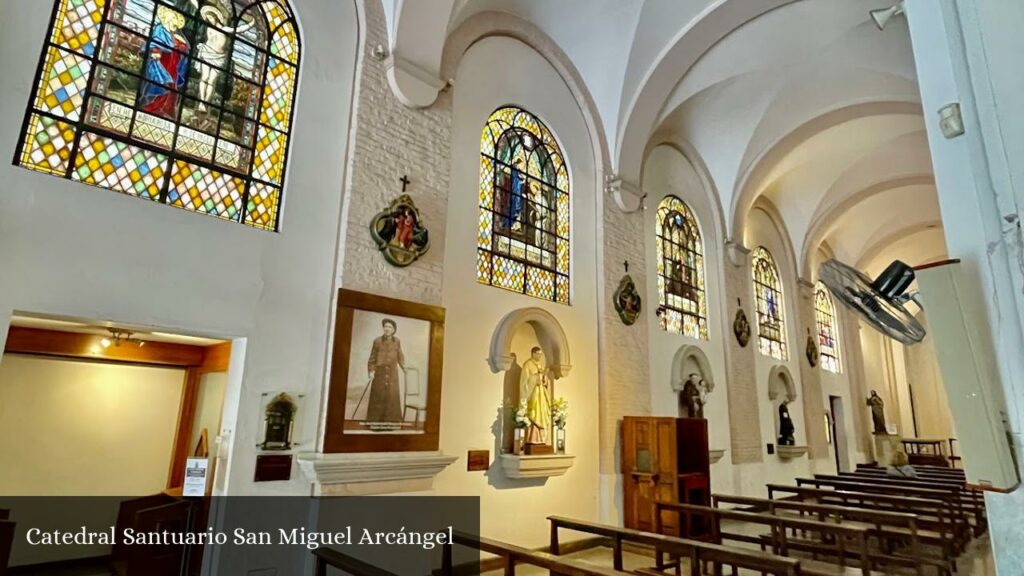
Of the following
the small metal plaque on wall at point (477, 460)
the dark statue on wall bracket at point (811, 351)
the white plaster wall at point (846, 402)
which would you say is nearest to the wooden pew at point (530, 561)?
the small metal plaque on wall at point (477, 460)

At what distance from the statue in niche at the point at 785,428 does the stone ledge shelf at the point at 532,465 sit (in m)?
6.53

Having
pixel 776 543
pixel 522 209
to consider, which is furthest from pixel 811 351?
pixel 522 209

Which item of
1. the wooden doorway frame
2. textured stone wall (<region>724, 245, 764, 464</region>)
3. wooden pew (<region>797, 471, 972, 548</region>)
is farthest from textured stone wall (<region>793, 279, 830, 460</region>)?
the wooden doorway frame

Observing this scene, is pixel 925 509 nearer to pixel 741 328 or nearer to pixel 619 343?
pixel 741 328

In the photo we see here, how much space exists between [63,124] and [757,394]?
10637 millimetres

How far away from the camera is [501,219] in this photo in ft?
21.8

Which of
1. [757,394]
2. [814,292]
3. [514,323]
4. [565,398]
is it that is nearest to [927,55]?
[514,323]

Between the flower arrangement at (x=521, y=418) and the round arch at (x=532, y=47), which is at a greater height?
the round arch at (x=532, y=47)

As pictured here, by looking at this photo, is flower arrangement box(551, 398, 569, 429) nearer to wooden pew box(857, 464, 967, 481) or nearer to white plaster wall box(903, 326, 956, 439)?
wooden pew box(857, 464, 967, 481)

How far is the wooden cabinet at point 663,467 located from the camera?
21.9 feet

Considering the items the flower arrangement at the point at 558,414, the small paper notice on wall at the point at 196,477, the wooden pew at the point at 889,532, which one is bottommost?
the wooden pew at the point at 889,532

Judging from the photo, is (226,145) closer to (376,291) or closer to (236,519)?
(376,291)

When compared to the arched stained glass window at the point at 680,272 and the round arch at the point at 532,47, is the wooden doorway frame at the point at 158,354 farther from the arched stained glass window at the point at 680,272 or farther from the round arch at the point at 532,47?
the arched stained glass window at the point at 680,272

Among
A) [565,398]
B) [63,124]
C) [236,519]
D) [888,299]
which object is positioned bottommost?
[236,519]
